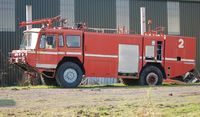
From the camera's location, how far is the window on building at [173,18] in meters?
36.5

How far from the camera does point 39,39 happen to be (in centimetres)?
2180

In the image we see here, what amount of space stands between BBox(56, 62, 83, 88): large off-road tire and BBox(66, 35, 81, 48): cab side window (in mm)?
777

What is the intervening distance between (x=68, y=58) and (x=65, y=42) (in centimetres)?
71

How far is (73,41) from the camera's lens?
2258cm

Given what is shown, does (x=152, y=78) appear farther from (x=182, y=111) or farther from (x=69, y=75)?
(x=182, y=111)

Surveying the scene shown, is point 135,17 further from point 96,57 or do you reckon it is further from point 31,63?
point 31,63

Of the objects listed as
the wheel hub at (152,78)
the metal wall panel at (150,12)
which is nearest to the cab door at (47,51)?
the wheel hub at (152,78)

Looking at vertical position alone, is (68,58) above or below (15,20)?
below

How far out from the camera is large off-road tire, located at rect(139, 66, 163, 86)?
24375 millimetres

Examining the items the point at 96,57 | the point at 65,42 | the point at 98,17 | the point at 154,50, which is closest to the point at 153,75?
the point at 154,50

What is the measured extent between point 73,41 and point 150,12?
1431 centimetres

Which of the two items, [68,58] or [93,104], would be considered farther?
[68,58]

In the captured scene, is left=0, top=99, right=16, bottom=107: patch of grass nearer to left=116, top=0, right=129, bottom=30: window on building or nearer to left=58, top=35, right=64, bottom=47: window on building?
left=58, top=35, right=64, bottom=47: window on building

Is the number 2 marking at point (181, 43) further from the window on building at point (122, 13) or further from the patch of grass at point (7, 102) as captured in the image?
the patch of grass at point (7, 102)
